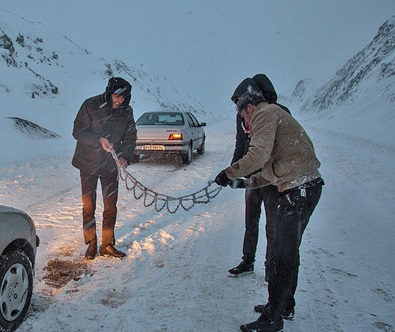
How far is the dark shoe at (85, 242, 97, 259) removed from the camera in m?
4.06

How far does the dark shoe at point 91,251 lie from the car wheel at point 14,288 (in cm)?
122

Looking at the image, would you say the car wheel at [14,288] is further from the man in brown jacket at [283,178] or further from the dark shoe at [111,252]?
the man in brown jacket at [283,178]

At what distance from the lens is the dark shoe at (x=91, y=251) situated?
160 inches

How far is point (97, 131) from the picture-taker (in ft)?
13.2

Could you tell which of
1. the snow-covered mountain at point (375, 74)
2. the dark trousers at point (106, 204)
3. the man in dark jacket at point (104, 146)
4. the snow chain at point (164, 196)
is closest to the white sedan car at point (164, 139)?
the snow chain at point (164, 196)

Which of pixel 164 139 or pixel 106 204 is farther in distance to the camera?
pixel 164 139

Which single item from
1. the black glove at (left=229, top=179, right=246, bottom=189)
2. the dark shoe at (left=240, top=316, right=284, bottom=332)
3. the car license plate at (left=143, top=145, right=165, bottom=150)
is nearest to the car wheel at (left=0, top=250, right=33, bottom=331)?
the dark shoe at (left=240, top=316, right=284, bottom=332)

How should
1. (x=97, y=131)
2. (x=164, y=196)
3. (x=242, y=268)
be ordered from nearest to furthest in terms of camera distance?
(x=242, y=268), (x=97, y=131), (x=164, y=196)

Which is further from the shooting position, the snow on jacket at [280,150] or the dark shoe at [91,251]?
the dark shoe at [91,251]

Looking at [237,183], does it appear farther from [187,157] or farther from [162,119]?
[162,119]

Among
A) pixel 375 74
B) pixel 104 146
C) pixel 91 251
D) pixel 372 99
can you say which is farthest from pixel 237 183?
pixel 375 74

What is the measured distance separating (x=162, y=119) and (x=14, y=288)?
9347mm

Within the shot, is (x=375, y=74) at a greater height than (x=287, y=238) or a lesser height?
greater

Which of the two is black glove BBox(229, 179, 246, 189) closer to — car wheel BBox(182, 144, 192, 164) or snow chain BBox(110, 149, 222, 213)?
snow chain BBox(110, 149, 222, 213)
